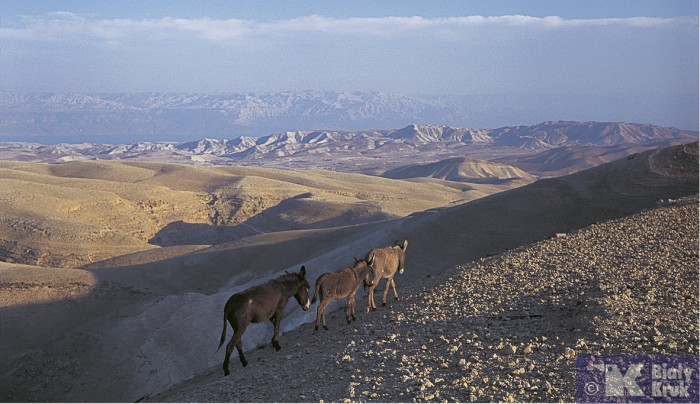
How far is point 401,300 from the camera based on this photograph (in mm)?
11867

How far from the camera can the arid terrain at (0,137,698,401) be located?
804 centimetres

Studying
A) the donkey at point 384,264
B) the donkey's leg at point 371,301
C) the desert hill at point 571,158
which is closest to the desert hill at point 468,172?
the desert hill at point 571,158

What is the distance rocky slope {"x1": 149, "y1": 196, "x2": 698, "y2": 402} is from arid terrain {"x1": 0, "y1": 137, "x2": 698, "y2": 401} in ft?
0.13

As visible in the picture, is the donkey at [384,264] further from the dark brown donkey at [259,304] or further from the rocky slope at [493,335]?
the dark brown donkey at [259,304]

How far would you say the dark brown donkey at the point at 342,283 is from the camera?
10.2 metres

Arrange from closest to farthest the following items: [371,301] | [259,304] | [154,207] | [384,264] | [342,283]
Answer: [259,304], [342,283], [371,301], [384,264], [154,207]

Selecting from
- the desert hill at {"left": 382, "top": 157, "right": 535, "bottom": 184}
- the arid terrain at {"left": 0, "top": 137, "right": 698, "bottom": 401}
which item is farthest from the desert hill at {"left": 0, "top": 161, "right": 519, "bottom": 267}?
the desert hill at {"left": 382, "top": 157, "right": 535, "bottom": 184}

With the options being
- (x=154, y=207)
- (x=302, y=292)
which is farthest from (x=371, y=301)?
(x=154, y=207)

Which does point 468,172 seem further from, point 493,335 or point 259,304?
point 259,304

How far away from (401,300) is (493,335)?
10.3 feet

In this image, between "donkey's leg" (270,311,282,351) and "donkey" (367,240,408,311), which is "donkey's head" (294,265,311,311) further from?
"donkey" (367,240,408,311)

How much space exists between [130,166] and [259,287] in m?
75.4

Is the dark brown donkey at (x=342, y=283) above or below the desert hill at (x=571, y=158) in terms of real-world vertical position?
above

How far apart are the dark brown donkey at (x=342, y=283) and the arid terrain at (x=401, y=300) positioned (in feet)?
1.57
